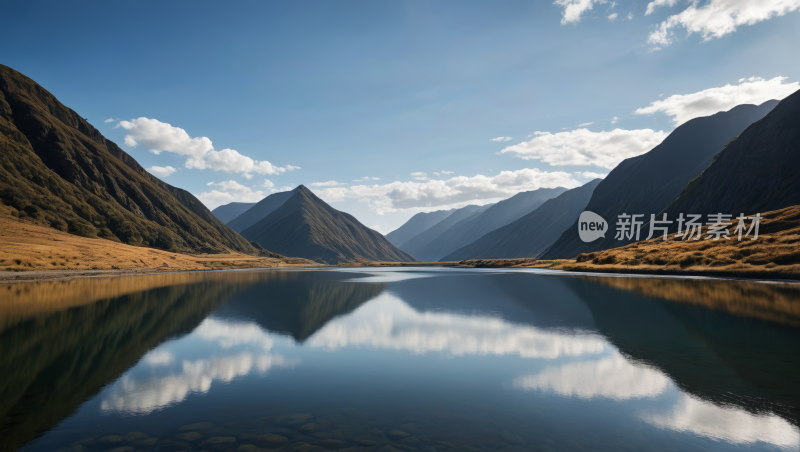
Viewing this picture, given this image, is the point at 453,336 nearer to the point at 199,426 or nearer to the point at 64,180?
the point at 199,426

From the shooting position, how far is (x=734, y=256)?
72.6 meters

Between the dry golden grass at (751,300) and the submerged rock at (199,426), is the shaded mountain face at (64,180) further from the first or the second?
the dry golden grass at (751,300)

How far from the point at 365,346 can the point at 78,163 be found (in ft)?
648

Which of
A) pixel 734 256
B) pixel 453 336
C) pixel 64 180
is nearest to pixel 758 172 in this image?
pixel 734 256

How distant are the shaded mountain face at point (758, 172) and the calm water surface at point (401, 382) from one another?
12439cm

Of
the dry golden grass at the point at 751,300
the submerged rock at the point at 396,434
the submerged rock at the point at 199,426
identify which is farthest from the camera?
the dry golden grass at the point at 751,300

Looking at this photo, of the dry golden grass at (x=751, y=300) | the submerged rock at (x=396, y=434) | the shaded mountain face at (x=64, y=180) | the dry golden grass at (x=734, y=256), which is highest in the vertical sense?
the shaded mountain face at (x=64, y=180)

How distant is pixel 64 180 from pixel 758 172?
259 meters

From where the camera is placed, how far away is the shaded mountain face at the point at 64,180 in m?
120

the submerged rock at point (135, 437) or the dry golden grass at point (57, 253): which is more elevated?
the dry golden grass at point (57, 253)

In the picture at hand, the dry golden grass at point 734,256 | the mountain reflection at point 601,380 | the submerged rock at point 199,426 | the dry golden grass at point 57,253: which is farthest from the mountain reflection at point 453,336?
the dry golden grass at point 57,253

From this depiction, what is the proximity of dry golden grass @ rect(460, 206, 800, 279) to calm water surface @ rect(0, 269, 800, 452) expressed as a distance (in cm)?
4222

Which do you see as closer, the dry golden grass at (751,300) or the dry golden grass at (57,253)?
the dry golden grass at (751,300)

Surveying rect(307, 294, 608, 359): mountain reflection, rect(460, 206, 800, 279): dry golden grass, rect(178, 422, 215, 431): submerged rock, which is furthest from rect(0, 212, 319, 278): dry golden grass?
rect(460, 206, 800, 279): dry golden grass
